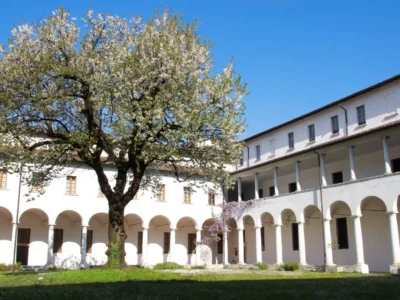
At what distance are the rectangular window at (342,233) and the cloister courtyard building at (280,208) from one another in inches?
2.8

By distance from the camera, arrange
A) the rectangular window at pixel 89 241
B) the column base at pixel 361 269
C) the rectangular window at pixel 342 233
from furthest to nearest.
Result: the rectangular window at pixel 89 241 → the rectangular window at pixel 342 233 → the column base at pixel 361 269

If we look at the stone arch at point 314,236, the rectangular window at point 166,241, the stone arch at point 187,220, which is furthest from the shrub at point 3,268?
the stone arch at point 314,236

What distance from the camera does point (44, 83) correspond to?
20312mm

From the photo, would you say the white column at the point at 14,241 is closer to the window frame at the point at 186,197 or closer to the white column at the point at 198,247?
the window frame at the point at 186,197

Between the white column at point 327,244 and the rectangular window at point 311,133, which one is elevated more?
the rectangular window at point 311,133

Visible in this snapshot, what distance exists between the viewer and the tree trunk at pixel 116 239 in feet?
69.2

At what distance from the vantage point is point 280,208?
117 ft

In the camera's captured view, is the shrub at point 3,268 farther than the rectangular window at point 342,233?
No

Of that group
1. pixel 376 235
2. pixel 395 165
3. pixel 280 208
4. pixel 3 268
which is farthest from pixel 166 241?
pixel 395 165

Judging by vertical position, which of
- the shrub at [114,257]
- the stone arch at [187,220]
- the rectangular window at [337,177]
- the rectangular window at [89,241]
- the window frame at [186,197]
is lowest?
the shrub at [114,257]

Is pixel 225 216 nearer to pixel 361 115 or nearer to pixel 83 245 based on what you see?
pixel 83 245

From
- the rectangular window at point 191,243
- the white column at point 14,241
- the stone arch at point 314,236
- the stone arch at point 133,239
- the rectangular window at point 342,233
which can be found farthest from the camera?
the rectangular window at point 191,243

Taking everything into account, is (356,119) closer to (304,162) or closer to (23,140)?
(304,162)

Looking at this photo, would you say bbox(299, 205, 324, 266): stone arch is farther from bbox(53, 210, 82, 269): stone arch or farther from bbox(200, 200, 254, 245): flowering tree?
bbox(53, 210, 82, 269): stone arch
